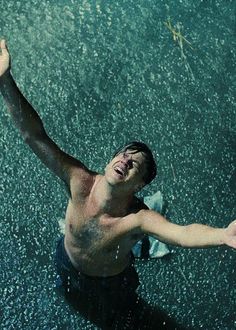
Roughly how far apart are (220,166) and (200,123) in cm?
24

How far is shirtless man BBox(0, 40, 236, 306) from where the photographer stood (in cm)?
182

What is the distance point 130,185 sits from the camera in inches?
73.0

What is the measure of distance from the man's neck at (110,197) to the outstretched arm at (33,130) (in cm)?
6

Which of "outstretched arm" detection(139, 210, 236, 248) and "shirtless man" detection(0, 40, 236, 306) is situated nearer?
"outstretched arm" detection(139, 210, 236, 248)

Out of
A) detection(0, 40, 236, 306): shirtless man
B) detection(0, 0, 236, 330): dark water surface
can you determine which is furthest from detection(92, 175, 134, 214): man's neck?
detection(0, 0, 236, 330): dark water surface

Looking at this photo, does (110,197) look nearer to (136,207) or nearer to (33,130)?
(136,207)

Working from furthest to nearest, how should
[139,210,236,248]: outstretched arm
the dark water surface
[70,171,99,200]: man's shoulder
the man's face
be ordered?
the dark water surface, [70,171,99,200]: man's shoulder, the man's face, [139,210,236,248]: outstretched arm

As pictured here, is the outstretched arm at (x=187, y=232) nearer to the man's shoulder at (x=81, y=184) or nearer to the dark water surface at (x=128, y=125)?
the man's shoulder at (x=81, y=184)

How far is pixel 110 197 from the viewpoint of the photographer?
1.86m

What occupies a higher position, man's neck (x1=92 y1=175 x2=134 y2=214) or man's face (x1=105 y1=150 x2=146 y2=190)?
man's face (x1=105 y1=150 x2=146 y2=190)

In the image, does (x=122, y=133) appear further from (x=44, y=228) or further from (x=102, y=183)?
(x=102, y=183)

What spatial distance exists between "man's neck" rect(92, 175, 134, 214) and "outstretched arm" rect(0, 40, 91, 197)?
2.5 inches

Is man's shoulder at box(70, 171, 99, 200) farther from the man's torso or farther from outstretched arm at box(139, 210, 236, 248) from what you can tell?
outstretched arm at box(139, 210, 236, 248)

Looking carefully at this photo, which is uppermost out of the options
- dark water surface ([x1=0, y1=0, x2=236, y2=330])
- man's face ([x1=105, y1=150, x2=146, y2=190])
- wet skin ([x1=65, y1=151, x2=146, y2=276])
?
man's face ([x1=105, y1=150, x2=146, y2=190])
